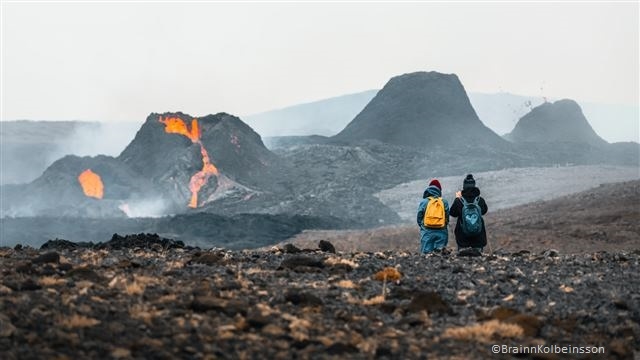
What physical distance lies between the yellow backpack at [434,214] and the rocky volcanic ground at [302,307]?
1849mm

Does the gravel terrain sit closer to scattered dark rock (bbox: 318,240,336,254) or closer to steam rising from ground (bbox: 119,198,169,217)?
steam rising from ground (bbox: 119,198,169,217)

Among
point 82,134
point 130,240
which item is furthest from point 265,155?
point 82,134

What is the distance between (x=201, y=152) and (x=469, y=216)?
208 ft

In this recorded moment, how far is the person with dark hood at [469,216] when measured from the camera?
15.7 meters

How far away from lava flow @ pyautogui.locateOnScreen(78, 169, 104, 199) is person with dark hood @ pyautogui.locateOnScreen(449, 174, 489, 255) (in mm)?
64006

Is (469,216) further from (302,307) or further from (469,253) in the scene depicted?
(302,307)

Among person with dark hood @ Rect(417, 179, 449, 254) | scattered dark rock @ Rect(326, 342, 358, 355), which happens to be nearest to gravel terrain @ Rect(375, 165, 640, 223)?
person with dark hood @ Rect(417, 179, 449, 254)

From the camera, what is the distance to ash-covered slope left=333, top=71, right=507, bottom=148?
358 ft

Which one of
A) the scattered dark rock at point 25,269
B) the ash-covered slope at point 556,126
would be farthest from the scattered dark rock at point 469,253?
the ash-covered slope at point 556,126

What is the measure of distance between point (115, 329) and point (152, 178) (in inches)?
2848

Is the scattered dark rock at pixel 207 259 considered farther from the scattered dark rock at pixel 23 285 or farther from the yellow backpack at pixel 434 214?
the yellow backpack at pixel 434 214

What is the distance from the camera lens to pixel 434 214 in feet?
52.1

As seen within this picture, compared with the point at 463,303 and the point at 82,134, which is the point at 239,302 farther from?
the point at 82,134

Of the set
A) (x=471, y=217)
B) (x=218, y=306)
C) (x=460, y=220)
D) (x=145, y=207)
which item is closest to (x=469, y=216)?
(x=471, y=217)
